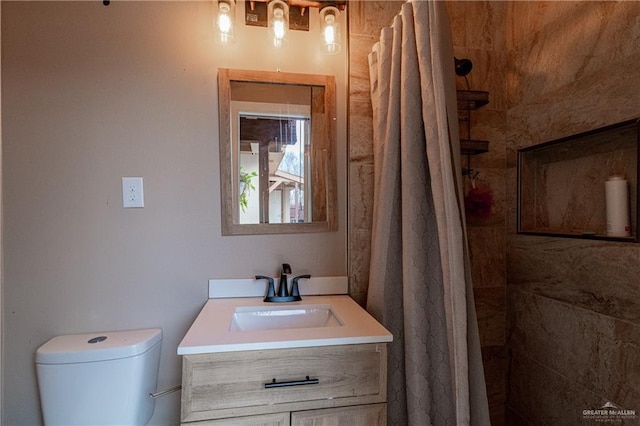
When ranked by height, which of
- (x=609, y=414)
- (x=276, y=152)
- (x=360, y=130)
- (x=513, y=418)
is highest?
(x=360, y=130)

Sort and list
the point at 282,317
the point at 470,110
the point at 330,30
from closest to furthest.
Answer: the point at 282,317 → the point at 330,30 → the point at 470,110

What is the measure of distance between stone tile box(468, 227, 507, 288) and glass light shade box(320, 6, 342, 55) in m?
1.06

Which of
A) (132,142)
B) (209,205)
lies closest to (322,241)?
(209,205)

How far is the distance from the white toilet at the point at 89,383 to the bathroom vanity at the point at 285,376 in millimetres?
399

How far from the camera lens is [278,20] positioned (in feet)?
4.25

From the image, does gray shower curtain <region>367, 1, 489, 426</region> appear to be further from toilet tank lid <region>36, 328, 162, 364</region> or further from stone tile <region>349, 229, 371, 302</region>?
Answer: toilet tank lid <region>36, 328, 162, 364</region>

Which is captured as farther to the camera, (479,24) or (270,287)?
(479,24)

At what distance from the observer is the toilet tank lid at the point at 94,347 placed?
42.1 inches

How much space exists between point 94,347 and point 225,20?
1374 millimetres

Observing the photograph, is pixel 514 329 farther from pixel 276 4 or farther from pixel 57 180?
pixel 57 180

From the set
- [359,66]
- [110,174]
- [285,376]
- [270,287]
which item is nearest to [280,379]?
[285,376]

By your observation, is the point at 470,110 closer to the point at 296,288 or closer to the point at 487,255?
the point at 487,255

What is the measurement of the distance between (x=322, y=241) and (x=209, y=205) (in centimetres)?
53

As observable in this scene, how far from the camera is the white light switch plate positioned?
4.10 feet
